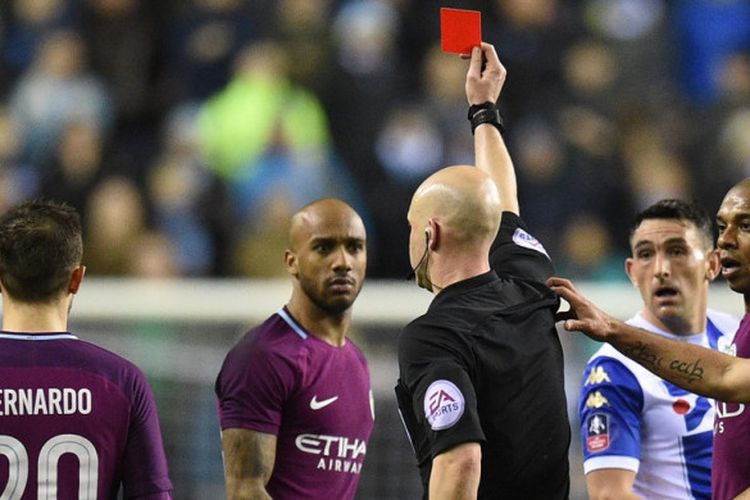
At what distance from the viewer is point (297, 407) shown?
5.82 meters

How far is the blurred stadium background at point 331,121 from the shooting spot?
1010 cm

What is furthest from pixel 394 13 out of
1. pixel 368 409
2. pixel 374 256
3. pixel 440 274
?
pixel 440 274

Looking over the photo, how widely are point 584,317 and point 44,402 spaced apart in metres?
1.61

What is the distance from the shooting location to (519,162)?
1082 cm

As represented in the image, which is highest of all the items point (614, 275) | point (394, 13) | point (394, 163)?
point (394, 13)

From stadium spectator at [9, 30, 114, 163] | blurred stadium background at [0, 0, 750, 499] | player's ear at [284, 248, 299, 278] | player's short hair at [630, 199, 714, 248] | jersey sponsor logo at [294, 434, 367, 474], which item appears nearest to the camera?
jersey sponsor logo at [294, 434, 367, 474]

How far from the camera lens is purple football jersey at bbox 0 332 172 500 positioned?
4.30 m

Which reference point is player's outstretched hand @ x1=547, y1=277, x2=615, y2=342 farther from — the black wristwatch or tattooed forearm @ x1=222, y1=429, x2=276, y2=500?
tattooed forearm @ x1=222, y1=429, x2=276, y2=500

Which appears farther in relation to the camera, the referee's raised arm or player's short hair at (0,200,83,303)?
the referee's raised arm

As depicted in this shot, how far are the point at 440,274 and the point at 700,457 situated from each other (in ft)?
5.28

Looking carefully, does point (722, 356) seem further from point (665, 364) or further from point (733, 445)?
point (733, 445)

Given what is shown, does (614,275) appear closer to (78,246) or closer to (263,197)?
(263,197)

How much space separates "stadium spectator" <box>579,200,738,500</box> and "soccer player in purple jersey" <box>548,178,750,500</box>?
23.1 inches

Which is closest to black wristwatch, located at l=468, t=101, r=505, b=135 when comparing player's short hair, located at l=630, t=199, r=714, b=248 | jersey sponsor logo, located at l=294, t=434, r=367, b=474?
player's short hair, located at l=630, t=199, r=714, b=248
